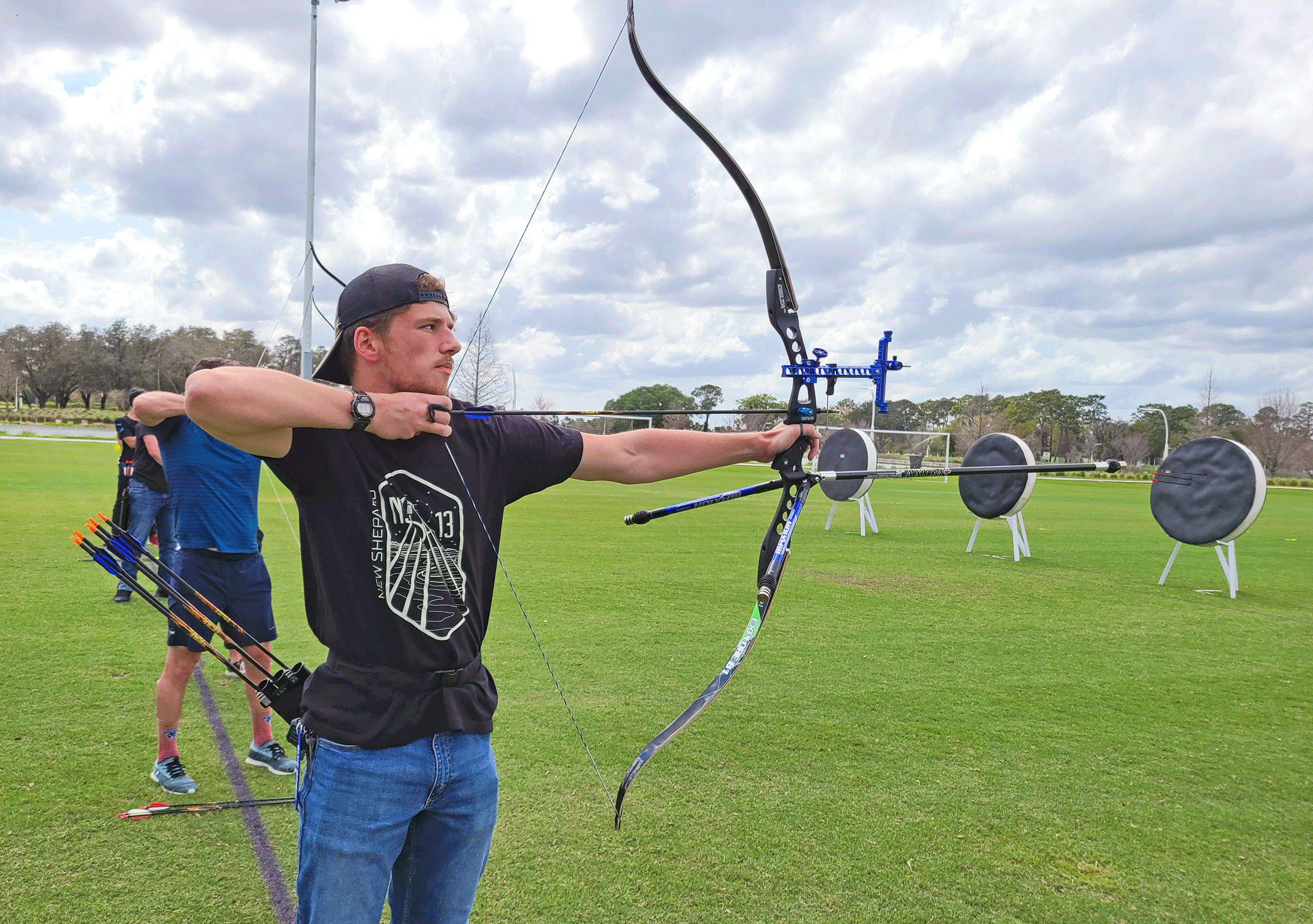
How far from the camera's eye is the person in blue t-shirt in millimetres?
3249

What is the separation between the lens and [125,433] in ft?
23.2

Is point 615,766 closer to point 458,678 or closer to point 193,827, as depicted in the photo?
point 193,827

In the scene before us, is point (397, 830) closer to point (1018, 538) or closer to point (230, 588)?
point (230, 588)

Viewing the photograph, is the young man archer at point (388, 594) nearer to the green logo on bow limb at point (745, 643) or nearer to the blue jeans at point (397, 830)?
the blue jeans at point (397, 830)

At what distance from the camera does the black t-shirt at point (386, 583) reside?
4.83 ft

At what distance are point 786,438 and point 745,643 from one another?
0.56m

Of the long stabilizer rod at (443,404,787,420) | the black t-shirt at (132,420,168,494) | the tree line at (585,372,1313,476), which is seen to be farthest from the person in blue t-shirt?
the tree line at (585,372,1313,476)

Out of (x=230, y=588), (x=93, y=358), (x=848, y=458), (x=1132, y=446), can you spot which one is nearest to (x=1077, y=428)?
(x=1132, y=446)

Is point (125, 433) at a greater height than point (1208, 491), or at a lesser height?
greater

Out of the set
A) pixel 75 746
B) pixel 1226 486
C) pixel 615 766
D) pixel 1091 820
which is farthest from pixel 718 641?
pixel 1226 486

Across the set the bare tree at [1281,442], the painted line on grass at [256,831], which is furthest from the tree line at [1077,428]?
the painted line on grass at [256,831]

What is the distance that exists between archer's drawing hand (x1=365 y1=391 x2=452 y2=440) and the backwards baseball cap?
19 cm

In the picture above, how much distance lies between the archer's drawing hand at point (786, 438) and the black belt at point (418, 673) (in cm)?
97

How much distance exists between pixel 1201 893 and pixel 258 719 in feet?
11.9
